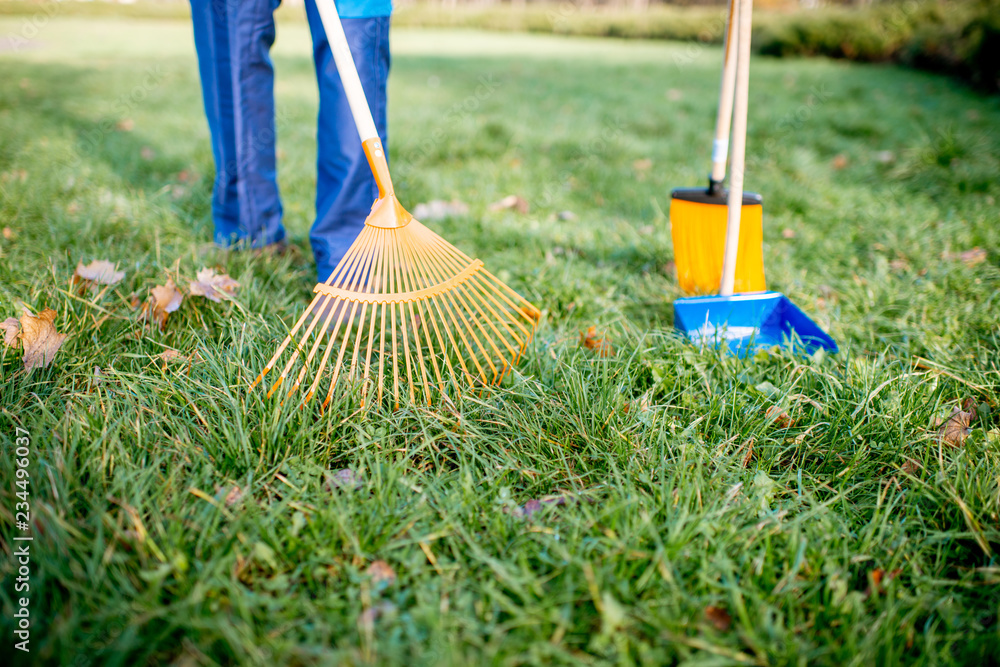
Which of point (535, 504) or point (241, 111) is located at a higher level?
point (241, 111)

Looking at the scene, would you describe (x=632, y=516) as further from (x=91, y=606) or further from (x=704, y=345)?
(x=91, y=606)

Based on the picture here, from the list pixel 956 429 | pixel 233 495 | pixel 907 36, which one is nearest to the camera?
pixel 233 495

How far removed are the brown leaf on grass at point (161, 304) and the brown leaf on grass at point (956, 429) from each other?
206cm

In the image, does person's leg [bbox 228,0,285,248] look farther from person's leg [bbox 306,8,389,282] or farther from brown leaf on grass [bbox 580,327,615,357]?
brown leaf on grass [bbox 580,327,615,357]

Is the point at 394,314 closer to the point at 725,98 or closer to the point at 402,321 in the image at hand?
the point at 402,321

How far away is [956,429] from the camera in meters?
1.40

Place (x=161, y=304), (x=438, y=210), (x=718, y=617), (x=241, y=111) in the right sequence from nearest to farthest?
1. (x=718, y=617)
2. (x=161, y=304)
3. (x=241, y=111)
4. (x=438, y=210)

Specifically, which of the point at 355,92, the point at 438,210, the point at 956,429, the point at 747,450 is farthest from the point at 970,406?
the point at 438,210

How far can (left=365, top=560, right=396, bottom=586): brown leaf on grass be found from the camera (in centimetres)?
102

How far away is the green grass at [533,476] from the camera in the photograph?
3.05 feet

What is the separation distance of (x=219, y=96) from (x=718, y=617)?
2.21 meters

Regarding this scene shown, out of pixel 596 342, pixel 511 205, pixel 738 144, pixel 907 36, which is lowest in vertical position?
pixel 596 342

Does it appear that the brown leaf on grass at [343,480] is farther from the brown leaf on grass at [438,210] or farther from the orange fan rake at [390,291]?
the brown leaf on grass at [438,210]

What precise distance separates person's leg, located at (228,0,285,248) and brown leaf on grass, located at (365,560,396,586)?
1.49 metres
